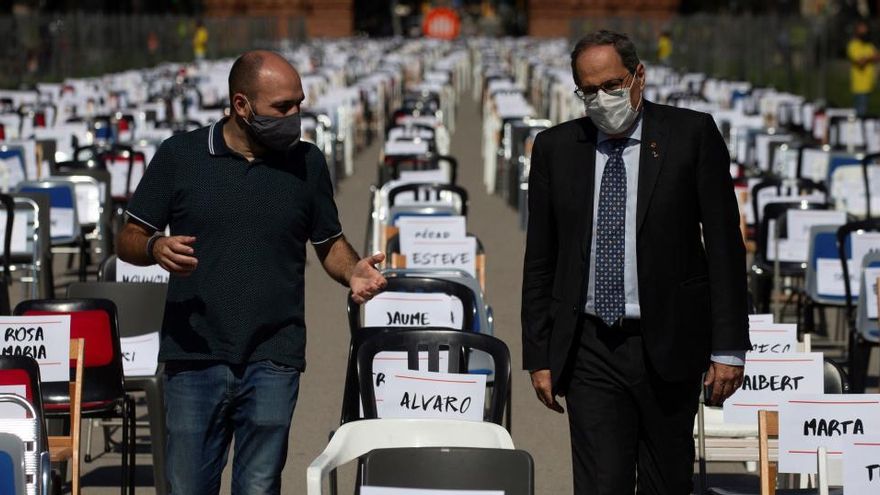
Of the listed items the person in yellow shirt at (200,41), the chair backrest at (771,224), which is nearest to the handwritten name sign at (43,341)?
the chair backrest at (771,224)

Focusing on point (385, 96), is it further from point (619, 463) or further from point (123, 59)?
point (619, 463)

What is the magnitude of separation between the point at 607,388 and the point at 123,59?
146ft

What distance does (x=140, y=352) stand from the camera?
947cm

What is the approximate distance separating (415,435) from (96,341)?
270cm

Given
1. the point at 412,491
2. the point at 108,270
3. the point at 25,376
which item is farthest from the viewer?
the point at 108,270

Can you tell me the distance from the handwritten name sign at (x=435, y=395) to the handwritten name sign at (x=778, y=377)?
1.08 metres

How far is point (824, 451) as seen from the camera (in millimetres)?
5926

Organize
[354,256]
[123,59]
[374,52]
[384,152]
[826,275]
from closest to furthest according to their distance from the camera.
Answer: [354,256]
[826,275]
[384,152]
[123,59]
[374,52]

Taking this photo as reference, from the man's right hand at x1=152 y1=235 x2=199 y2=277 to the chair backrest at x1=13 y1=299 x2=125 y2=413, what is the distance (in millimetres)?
2689

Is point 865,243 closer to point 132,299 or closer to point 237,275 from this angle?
point 132,299

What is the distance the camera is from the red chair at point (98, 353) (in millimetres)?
8367

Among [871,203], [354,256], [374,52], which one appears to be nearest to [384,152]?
[871,203]

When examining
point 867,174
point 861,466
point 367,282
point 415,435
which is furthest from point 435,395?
point 867,174

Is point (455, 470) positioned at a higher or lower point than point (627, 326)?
lower
